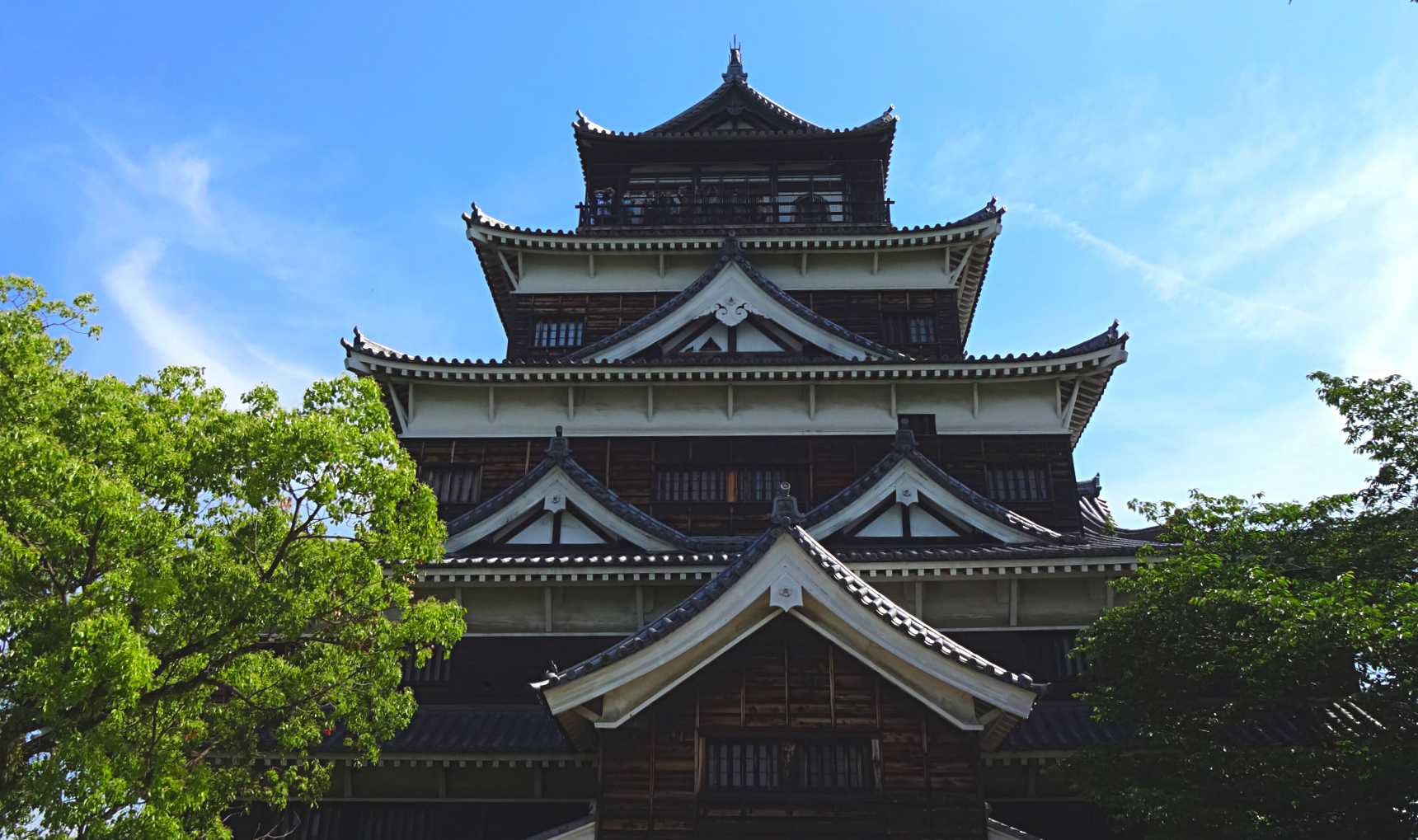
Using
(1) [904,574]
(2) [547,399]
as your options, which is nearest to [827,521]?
(1) [904,574]

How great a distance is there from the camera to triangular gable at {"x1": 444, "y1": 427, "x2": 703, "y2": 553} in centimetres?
1659

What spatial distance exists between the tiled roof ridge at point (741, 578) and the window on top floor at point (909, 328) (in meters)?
11.0

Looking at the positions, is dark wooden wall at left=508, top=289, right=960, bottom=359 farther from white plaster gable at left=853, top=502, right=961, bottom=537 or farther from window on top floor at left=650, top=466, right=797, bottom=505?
white plaster gable at left=853, top=502, right=961, bottom=537

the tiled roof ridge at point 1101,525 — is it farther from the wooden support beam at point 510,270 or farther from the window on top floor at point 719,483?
the wooden support beam at point 510,270

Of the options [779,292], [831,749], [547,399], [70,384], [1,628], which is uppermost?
[779,292]

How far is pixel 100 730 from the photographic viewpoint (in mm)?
8664

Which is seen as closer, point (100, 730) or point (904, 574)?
point (100, 730)

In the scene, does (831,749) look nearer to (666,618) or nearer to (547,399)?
(666,618)

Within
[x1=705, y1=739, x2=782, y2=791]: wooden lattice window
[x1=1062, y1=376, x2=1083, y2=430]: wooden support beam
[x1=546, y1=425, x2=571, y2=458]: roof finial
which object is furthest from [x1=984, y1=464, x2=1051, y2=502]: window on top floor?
[x1=705, y1=739, x2=782, y2=791]: wooden lattice window

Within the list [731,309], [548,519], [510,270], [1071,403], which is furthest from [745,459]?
[510,270]

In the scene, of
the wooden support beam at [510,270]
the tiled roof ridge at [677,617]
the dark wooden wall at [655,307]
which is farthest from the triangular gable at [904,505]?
the wooden support beam at [510,270]

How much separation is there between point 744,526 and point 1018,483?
5.49 m

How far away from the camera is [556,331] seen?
2197 cm

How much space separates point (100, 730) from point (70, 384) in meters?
3.54
